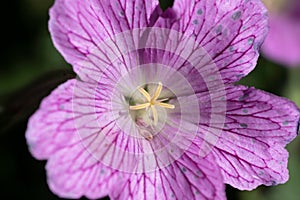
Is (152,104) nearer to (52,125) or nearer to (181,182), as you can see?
(181,182)

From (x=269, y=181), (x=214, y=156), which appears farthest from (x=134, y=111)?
(x=269, y=181)

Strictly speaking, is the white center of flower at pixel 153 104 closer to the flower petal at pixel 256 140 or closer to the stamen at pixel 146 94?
the stamen at pixel 146 94

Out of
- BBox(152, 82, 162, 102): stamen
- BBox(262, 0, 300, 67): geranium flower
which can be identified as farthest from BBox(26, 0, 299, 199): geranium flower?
BBox(262, 0, 300, 67): geranium flower

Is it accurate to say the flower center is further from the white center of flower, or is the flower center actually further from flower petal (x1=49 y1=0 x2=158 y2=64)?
flower petal (x1=49 y1=0 x2=158 y2=64)

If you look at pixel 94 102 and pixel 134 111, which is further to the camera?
pixel 134 111

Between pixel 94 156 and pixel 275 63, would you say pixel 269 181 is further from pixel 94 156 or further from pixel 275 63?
pixel 275 63

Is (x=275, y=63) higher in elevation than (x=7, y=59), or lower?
lower

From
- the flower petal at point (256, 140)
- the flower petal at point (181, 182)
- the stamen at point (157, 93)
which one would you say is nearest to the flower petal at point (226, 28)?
the flower petal at point (256, 140)
